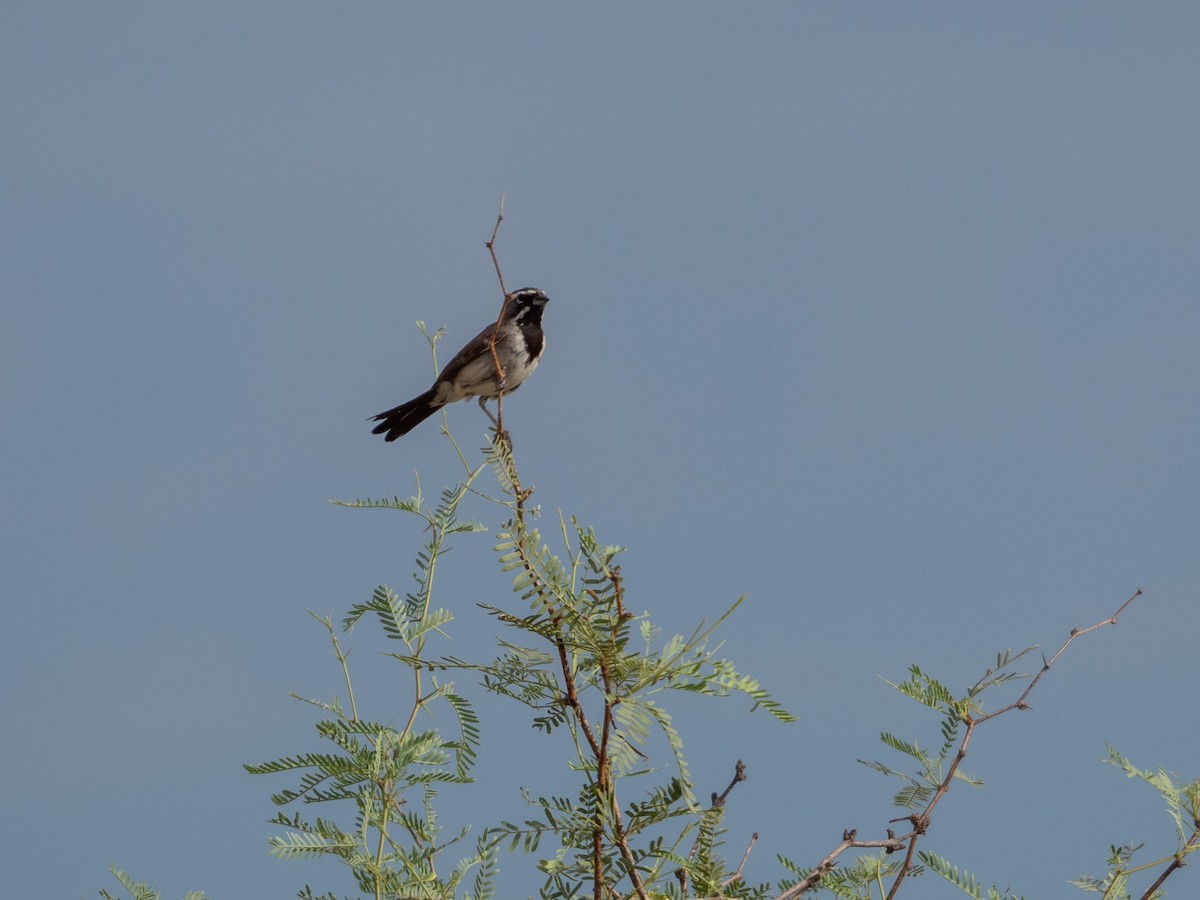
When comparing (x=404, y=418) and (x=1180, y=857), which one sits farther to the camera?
(x=404, y=418)

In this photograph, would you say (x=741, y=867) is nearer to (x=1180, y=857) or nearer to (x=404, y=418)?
(x=1180, y=857)

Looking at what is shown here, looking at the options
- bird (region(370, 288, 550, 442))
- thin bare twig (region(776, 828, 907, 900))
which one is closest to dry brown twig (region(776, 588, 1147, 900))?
thin bare twig (region(776, 828, 907, 900))

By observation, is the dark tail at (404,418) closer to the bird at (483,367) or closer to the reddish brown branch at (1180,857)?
the bird at (483,367)

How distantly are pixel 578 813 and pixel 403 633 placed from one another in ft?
2.51

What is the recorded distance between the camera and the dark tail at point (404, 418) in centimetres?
841

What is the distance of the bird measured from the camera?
826 cm

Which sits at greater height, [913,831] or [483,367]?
[483,367]

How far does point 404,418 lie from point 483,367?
685 mm

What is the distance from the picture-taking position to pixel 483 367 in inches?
325

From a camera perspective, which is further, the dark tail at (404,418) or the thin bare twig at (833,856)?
the dark tail at (404,418)

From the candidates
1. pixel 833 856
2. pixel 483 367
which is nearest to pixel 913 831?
pixel 833 856

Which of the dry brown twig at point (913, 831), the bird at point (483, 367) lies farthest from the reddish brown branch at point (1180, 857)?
the bird at point (483, 367)

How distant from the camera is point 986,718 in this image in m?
2.91

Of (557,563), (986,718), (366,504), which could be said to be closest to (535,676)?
(557,563)
